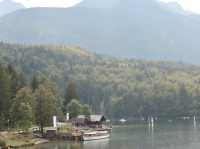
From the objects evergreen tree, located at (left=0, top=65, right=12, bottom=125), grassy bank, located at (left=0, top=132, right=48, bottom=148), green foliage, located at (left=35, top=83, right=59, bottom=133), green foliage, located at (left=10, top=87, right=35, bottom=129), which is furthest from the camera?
green foliage, located at (left=35, top=83, right=59, bottom=133)

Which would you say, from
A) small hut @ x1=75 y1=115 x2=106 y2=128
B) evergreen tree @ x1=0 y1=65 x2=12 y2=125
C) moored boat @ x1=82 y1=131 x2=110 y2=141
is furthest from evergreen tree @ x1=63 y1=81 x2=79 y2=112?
evergreen tree @ x1=0 y1=65 x2=12 y2=125

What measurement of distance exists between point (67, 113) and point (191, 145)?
54717 mm

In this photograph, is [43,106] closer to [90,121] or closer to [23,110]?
[23,110]

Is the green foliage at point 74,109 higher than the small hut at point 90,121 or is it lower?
higher

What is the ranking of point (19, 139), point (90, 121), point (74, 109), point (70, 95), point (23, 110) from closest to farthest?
1. point (19, 139)
2. point (23, 110)
3. point (90, 121)
4. point (74, 109)
5. point (70, 95)

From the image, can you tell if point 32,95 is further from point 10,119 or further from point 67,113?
point 67,113

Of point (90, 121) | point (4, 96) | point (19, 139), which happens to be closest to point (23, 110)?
point (19, 139)

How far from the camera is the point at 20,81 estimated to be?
13438 cm

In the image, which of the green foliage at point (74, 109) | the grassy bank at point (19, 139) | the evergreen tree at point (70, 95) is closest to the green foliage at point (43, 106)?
the grassy bank at point (19, 139)

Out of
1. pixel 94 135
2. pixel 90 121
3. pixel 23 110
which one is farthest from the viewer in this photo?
pixel 90 121

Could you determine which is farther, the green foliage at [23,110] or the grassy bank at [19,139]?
the green foliage at [23,110]

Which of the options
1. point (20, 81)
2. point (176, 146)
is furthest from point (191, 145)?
point (20, 81)

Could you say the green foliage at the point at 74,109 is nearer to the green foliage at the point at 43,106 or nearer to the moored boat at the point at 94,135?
the moored boat at the point at 94,135

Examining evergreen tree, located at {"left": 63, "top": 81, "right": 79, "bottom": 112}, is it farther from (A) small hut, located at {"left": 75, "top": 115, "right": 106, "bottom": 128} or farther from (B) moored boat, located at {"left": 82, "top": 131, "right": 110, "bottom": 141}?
(B) moored boat, located at {"left": 82, "top": 131, "right": 110, "bottom": 141}
